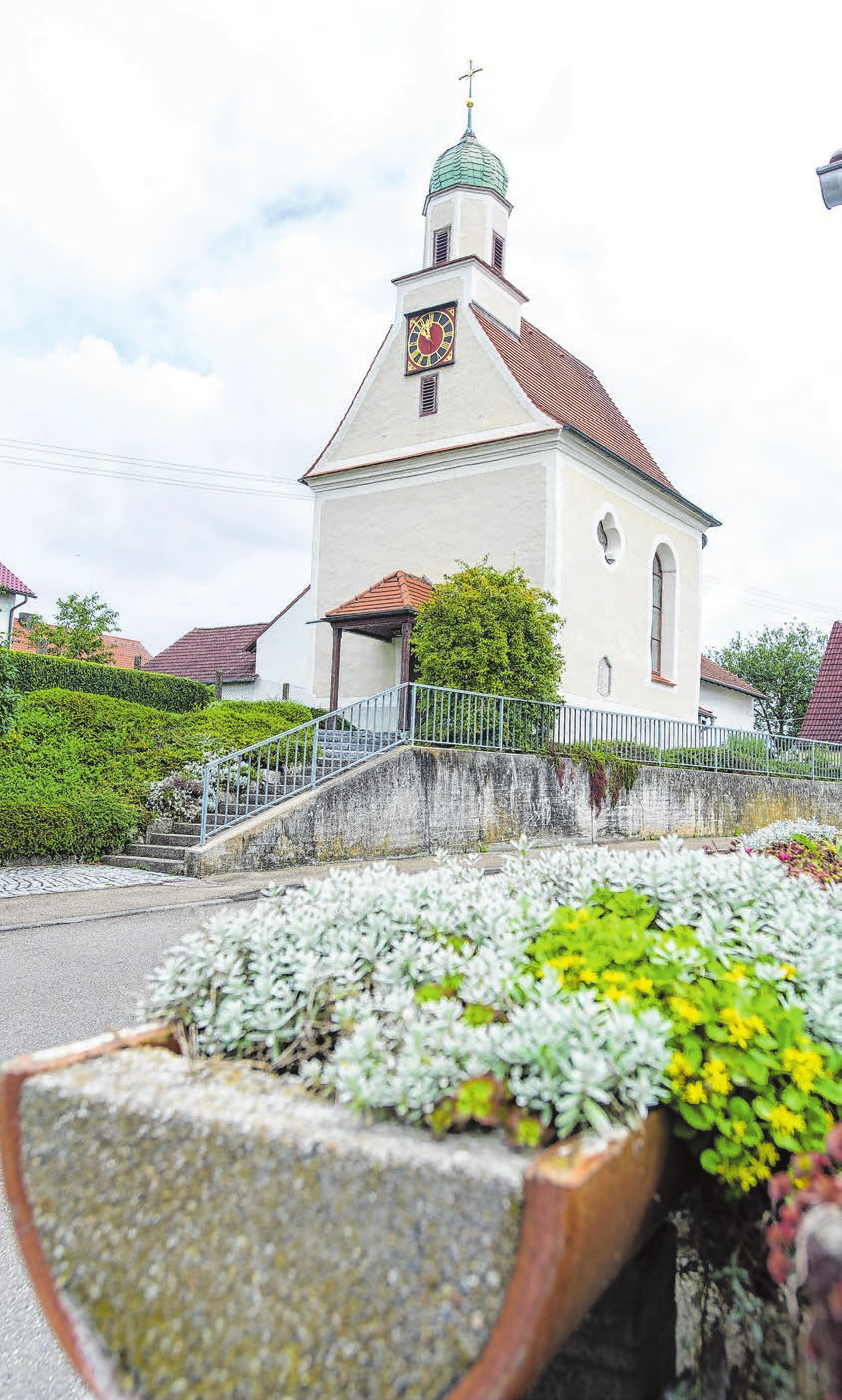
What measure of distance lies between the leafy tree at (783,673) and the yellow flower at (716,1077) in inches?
2110

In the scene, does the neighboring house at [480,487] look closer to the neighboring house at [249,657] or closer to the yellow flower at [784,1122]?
the neighboring house at [249,657]

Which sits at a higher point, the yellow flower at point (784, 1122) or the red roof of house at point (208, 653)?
the red roof of house at point (208, 653)

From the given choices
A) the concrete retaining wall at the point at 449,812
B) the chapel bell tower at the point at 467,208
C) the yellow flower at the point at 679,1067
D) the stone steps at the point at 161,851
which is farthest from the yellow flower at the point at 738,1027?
the chapel bell tower at the point at 467,208

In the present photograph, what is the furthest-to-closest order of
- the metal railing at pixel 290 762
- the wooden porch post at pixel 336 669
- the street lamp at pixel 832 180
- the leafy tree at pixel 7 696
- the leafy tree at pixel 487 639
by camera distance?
the wooden porch post at pixel 336 669 < the leafy tree at pixel 487 639 < the metal railing at pixel 290 762 < the leafy tree at pixel 7 696 < the street lamp at pixel 832 180

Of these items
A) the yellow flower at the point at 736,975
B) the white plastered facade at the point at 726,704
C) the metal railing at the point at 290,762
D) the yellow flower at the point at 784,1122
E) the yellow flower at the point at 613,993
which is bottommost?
the yellow flower at the point at 784,1122

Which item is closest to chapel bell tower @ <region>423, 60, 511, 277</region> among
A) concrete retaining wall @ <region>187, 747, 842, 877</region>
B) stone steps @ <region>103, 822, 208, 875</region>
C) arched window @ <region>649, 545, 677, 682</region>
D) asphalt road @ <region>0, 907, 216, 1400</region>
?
arched window @ <region>649, 545, 677, 682</region>

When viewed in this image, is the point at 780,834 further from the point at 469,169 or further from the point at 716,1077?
the point at 469,169

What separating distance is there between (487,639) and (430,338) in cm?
1068

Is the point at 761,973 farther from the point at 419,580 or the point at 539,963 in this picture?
the point at 419,580

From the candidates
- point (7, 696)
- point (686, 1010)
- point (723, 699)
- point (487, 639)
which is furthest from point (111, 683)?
point (723, 699)

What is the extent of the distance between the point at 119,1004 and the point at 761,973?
4523 millimetres

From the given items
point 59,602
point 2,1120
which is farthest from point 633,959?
point 59,602

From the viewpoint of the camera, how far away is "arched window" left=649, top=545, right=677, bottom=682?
26906mm

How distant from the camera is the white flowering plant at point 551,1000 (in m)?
1.77
